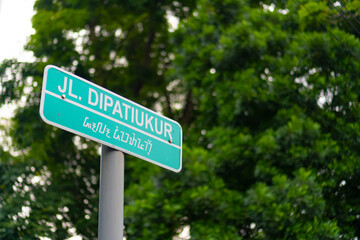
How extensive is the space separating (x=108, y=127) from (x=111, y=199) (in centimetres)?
40

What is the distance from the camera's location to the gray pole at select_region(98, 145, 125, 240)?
7.20 ft

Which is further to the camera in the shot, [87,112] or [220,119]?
[220,119]

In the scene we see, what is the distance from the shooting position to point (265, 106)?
795 cm

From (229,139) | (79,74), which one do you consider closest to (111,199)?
(229,139)

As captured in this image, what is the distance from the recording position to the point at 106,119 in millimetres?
2479

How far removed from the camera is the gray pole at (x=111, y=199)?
220cm

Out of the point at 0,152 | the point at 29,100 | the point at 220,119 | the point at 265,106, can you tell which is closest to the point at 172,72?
the point at 220,119

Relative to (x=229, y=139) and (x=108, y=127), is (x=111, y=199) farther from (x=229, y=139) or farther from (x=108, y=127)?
(x=229, y=139)

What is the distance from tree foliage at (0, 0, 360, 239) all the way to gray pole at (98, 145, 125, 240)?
4672 mm

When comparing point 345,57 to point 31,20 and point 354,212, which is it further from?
point 31,20

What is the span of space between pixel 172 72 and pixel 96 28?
286 cm

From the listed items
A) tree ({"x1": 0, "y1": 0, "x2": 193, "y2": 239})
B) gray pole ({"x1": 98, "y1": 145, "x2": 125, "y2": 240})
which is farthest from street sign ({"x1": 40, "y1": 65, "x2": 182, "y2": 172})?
tree ({"x1": 0, "y1": 0, "x2": 193, "y2": 239})

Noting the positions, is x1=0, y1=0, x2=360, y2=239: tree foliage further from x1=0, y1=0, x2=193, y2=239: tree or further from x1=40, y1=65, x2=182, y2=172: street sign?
x1=40, y1=65, x2=182, y2=172: street sign

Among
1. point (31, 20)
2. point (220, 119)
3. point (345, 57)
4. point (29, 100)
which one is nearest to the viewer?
point (345, 57)
